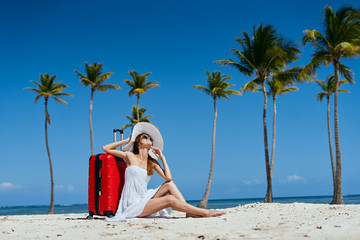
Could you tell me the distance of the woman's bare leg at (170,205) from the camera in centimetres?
634

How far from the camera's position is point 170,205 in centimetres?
641

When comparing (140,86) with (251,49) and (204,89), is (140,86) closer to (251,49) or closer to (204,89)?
(204,89)

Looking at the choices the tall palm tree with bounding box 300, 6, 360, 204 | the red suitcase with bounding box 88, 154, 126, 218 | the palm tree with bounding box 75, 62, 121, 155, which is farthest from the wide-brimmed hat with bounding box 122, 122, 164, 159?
the palm tree with bounding box 75, 62, 121, 155

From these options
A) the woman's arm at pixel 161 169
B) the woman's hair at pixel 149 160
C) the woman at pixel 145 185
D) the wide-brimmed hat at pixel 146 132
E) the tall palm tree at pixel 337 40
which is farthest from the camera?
the tall palm tree at pixel 337 40

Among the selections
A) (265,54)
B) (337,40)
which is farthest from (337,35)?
(265,54)

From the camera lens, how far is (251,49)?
858 inches

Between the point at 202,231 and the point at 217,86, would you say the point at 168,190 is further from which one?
the point at 217,86

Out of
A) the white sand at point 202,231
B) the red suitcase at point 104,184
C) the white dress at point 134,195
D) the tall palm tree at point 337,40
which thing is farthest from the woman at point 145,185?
the tall palm tree at point 337,40

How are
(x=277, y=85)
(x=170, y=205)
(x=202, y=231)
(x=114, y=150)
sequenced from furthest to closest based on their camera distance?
1. (x=277, y=85)
2. (x=114, y=150)
3. (x=170, y=205)
4. (x=202, y=231)

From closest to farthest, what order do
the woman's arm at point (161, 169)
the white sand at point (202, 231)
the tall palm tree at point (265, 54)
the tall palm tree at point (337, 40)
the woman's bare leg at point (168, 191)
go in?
the white sand at point (202, 231) < the woman's bare leg at point (168, 191) < the woman's arm at point (161, 169) < the tall palm tree at point (337, 40) < the tall palm tree at point (265, 54)

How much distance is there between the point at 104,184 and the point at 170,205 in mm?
1478

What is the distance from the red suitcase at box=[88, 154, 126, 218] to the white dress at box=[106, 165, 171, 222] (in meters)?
0.43

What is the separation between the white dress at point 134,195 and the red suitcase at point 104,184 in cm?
43

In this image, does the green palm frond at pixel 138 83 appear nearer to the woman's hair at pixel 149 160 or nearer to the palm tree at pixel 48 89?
the palm tree at pixel 48 89
